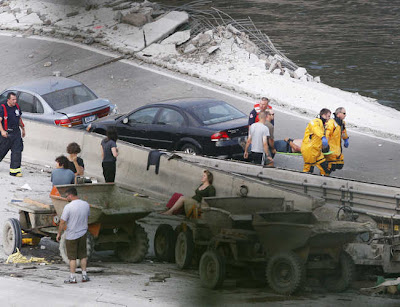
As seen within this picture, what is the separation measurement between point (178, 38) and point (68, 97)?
7645mm

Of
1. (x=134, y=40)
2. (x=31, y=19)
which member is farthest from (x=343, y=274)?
(x=31, y=19)

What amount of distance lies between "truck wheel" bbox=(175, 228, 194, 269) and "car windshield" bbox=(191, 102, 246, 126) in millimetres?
6494

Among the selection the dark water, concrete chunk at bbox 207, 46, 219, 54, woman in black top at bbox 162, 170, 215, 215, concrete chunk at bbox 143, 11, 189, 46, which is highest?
the dark water

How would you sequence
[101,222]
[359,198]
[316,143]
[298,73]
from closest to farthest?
[101,222] → [359,198] → [316,143] → [298,73]

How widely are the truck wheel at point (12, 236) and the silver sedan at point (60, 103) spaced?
7156 mm

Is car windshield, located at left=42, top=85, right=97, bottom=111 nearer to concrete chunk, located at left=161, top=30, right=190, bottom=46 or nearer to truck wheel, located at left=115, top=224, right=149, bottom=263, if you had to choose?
concrete chunk, located at left=161, top=30, right=190, bottom=46

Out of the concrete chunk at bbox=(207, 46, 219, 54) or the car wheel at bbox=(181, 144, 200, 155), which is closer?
the car wheel at bbox=(181, 144, 200, 155)

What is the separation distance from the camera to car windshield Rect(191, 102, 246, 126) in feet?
59.3

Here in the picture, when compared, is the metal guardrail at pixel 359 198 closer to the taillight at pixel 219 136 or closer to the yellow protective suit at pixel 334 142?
the yellow protective suit at pixel 334 142

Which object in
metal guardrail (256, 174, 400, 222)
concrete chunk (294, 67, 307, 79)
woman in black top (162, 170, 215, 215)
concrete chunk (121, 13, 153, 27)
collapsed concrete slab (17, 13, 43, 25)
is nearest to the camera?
woman in black top (162, 170, 215, 215)

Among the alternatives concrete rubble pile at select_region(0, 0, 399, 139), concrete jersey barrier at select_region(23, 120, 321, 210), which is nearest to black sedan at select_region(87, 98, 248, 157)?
concrete jersey barrier at select_region(23, 120, 321, 210)

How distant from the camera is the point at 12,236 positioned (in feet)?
41.7

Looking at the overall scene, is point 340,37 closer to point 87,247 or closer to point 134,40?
point 134,40

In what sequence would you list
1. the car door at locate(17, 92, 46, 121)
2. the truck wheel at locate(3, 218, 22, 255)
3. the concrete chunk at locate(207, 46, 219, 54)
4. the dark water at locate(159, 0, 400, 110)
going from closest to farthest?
the truck wheel at locate(3, 218, 22, 255)
the car door at locate(17, 92, 46, 121)
the concrete chunk at locate(207, 46, 219, 54)
the dark water at locate(159, 0, 400, 110)
